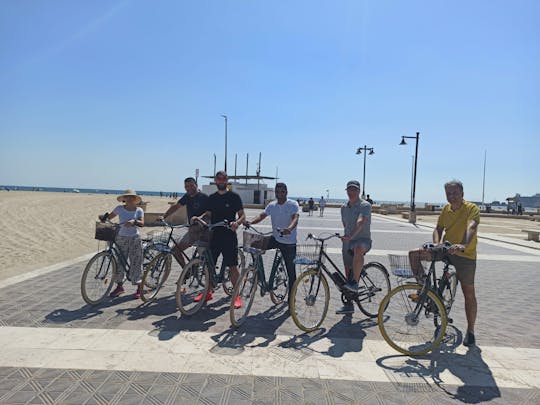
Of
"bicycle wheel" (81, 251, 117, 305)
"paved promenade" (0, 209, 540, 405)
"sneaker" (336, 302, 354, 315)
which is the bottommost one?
"paved promenade" (0, 209, 540, 405)

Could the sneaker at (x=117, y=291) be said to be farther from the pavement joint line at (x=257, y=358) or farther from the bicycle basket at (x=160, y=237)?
the pavement joint line at (x=257, y=358)

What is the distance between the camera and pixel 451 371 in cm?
360

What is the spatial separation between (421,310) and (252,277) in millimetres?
2100

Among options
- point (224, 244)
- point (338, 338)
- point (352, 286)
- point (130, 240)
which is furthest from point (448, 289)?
point (130, 240)

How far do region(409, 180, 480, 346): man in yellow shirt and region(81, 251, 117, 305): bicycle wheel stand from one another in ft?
14.2

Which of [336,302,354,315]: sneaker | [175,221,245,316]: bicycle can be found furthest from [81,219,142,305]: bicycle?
[336,302,354,315]: sneaker

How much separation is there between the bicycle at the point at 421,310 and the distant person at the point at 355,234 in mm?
715

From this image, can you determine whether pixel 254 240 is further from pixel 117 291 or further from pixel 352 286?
pixel 117 291

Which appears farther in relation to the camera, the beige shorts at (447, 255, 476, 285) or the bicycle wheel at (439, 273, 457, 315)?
the bicycle wheel at (439, 273, 457, 315)

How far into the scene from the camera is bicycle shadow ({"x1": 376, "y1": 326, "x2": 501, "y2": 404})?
126 inches

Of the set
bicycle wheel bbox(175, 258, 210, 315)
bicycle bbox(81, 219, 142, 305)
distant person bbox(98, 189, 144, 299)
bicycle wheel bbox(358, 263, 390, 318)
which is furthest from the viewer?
distant person bbox(98, 189, 144, 299)

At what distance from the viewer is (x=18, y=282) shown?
6.23m

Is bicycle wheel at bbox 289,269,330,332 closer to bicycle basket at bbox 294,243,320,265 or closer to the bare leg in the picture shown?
bicycle basket at bbox 294,243,320,265

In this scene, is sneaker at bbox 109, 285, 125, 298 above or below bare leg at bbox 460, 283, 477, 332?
below
